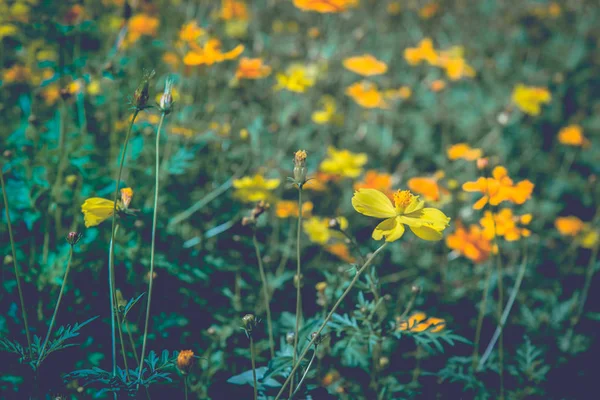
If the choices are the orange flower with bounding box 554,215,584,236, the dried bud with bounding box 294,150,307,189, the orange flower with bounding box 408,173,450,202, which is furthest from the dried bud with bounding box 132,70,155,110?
the orange flower with bounding box 554,215,584,236

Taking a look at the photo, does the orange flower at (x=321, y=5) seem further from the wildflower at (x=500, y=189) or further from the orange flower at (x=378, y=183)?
the wildflower at (x=500, y=189)

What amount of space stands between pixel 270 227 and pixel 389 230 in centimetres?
113

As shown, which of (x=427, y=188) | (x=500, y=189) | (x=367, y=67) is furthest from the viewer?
(x=367, y=67)

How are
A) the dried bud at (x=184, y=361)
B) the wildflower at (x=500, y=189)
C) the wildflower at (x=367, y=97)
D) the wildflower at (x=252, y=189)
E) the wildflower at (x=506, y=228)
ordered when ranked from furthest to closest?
the wildflower at (x=367, y=97) < the wildflower at (x=252, y=189) < the wildflower at (x=506, y=228) < the wildflower at (x=500, y=189) < the dried bud at (x=184, y=361)

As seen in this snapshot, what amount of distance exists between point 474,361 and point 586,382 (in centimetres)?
59

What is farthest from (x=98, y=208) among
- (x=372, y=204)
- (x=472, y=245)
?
(x=472, y=245)

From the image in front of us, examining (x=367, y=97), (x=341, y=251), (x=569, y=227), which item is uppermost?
(x=367, y=97)

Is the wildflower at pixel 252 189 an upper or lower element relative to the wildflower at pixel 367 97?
lower

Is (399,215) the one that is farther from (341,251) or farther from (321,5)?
(321,5)

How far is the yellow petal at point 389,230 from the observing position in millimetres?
995

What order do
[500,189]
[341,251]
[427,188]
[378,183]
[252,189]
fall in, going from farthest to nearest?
[378,183] < [341,251] < [427,188] < [252,189] < [500,189]

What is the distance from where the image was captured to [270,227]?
2115 millimetres

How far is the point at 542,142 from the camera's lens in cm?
325

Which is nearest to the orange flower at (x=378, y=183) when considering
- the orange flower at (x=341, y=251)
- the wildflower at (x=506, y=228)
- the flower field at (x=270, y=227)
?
the flower field at (x=270, y=227)
